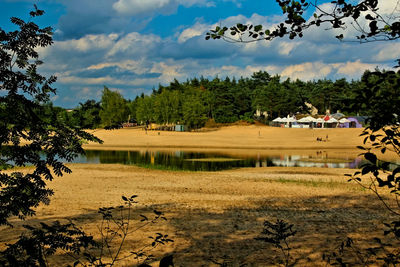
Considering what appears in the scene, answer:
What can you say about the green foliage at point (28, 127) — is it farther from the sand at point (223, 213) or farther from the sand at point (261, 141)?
the sand at point (261, 141)

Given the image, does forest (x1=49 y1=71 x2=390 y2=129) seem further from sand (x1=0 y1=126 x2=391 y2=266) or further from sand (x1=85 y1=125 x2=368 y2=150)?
sand (x1=0 y1=126 x2=391 y2=266)

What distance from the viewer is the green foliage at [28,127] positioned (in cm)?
465

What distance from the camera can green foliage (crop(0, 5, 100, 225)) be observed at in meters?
4.65

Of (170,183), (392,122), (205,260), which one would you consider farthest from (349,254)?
(170,183)

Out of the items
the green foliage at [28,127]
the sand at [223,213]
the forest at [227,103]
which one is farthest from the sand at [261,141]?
the green foliage at [28,127]

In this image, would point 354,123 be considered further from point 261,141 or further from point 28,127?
point 28,127

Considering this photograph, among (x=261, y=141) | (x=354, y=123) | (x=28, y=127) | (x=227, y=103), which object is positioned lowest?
(x=261, y=141)

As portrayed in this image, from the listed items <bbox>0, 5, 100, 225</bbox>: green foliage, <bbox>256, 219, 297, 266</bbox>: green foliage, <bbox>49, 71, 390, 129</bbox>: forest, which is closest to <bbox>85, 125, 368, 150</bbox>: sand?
<bbox>49, 71, 390, 129</bbox>: forest

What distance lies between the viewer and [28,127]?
4.95 m

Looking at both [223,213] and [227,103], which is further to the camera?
[227,103]

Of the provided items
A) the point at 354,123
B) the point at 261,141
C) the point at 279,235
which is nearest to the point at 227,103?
the point at 354,123

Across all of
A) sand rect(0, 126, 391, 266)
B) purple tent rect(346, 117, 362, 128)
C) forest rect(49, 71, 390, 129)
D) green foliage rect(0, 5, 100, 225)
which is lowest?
sand rect(0, 126, 391, 266)

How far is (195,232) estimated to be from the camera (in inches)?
407

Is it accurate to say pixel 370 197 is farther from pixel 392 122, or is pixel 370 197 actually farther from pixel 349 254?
pixel 392 122
